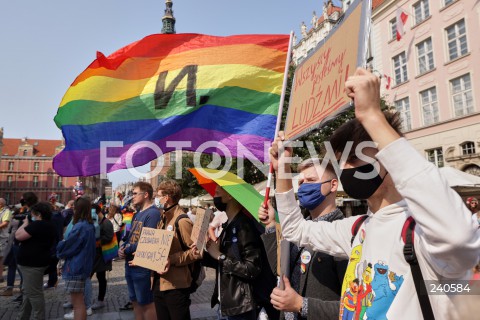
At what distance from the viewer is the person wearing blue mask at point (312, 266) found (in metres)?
2.00

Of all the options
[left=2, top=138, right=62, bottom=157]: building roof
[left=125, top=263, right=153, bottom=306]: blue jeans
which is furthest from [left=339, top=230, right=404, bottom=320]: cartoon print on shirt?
[left=2, top=138, right=62, bottom=157]: building roof

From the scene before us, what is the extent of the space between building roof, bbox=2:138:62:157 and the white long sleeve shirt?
10866 cm

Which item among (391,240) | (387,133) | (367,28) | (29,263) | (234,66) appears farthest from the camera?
(29,263)

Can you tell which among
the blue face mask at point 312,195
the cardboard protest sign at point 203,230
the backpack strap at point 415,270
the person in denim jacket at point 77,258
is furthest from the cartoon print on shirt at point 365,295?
the person in denim jacket at point 77,258

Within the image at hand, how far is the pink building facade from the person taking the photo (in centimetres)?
1959

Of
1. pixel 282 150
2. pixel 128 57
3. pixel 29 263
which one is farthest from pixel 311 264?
pixel 29 263

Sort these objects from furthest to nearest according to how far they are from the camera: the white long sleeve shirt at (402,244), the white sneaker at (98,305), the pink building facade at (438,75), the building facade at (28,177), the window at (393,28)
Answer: the building facade at (28,177)
the window at (393,28)
the pink building facade at (438,75)
the white sneaker at (98,305)
the white long sleeve shirt at (402,244)

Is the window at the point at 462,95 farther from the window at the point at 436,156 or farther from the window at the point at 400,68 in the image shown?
the window at the point at 400,68

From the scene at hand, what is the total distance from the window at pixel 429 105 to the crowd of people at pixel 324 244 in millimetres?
21956

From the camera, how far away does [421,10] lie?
2327 cm

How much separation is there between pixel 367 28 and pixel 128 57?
11.0ft

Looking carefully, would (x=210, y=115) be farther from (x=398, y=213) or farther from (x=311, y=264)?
(x=398, y=213)

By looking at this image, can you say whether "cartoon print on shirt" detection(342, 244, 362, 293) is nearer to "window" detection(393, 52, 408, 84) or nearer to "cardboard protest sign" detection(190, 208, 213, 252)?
"cardboard protest sign" detection(190, 208, 213, 252)

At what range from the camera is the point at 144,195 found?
525 cm
